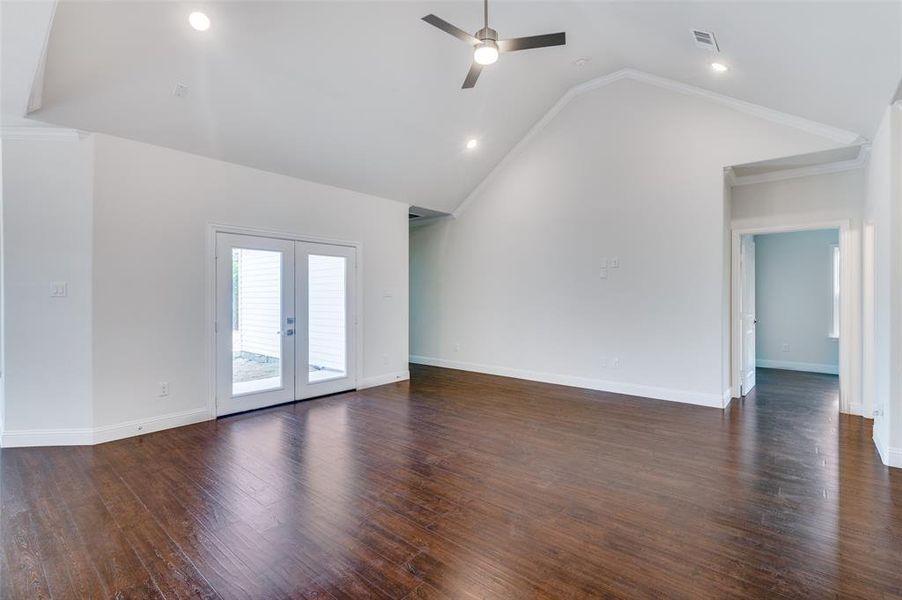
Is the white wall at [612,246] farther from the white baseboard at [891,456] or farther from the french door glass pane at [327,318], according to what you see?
the french door glass pane at [327,318]

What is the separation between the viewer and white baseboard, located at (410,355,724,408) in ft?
16.6

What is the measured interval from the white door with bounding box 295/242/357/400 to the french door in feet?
0.04

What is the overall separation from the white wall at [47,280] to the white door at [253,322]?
1.13 meters

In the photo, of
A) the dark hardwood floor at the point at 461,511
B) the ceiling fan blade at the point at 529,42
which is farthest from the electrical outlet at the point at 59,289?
the ceiling fan blade at the point at 529,42

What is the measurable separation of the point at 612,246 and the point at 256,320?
4.69 metres

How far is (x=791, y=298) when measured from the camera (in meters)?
7.34

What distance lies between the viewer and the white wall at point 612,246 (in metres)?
4.99

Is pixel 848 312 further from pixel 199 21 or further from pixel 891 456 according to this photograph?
pixel 199 21

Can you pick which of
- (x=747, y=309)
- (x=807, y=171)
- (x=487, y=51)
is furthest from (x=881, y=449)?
(x=487, y=51)

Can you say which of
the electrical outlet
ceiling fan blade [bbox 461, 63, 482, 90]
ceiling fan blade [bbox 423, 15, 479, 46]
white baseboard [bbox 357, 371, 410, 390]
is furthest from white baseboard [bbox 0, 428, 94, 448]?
ceiling fan blade [bbox 461, 63, 482, 90]

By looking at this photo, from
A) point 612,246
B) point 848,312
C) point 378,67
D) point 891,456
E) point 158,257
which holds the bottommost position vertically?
point 891,456

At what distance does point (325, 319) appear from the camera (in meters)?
5.61

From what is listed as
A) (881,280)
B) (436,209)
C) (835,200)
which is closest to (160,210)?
(436,209)

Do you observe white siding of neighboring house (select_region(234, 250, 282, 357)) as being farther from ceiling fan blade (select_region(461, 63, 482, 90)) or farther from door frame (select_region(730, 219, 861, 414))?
door frame (select_region(730, 219, 861, 414))
